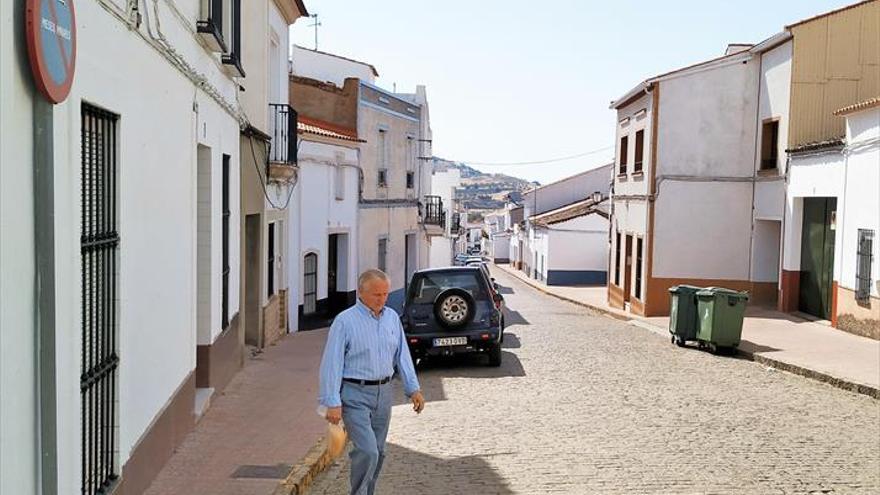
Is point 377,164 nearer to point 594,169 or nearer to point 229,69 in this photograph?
point 229,69

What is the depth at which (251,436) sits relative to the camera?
8.19m

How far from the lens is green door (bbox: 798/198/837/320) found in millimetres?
19203

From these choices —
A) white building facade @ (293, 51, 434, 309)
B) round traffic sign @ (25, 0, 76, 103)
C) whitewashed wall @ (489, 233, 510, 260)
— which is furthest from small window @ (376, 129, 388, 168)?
whitewashed wall @ (489, 233, 510, 260)

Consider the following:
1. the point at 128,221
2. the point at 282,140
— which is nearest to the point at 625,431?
the point at 128,221

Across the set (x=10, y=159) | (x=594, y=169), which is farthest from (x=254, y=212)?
(x=594, y=169)

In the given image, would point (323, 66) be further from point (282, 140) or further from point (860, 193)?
point (860, 193)

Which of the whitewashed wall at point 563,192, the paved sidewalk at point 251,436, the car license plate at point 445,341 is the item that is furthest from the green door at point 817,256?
the whitewashed wall at point 563,192

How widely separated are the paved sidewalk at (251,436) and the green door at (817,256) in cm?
1239

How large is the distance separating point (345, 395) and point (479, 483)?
1881mm

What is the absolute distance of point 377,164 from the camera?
25781 millimetres

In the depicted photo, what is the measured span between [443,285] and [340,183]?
8179 mm

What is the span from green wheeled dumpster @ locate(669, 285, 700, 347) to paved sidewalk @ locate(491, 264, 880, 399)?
1.00 meters

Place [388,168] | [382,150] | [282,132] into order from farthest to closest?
[388,168] → [382,150] → [282,132]

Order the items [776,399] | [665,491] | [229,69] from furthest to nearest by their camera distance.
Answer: [776,399], [229,69], [665,491]
